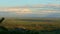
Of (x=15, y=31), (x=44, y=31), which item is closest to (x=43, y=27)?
(x=44, y=31)

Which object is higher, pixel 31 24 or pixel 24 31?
pixel 31 24

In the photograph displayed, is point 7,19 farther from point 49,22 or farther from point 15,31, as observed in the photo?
point 49,22

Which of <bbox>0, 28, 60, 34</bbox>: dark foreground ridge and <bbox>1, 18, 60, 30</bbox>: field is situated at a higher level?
<bbox>1, 18, 60, 30</bbox>: field

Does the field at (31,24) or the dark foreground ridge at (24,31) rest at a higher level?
the field at (31,24)

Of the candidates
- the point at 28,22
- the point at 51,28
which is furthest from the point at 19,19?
the point at 51,28

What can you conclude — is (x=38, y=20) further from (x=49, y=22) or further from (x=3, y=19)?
(x=3, y=19)

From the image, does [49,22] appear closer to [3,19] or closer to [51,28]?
[51,28]

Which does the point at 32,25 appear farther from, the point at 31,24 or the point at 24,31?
the point at 24,31

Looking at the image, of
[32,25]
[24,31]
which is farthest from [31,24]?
[24,31]
